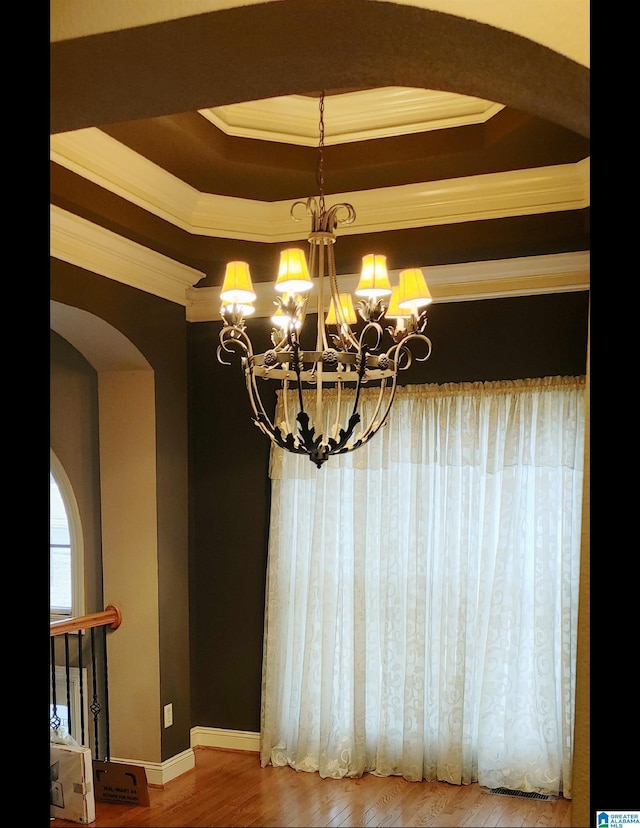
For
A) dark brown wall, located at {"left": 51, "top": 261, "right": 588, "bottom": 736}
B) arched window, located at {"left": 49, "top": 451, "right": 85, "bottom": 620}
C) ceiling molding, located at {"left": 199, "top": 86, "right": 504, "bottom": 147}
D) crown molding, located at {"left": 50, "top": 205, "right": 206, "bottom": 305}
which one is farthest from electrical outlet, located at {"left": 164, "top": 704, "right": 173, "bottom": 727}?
ceiling molding, located at {"left": 199, "top": 86, "right": 504, "bottom": 147}

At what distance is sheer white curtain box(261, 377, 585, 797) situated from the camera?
4.14m

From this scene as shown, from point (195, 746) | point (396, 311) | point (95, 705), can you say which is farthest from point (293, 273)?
point (195, 746)

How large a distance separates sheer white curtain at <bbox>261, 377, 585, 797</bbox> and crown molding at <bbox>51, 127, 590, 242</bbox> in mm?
938

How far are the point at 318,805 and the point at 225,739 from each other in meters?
0.99

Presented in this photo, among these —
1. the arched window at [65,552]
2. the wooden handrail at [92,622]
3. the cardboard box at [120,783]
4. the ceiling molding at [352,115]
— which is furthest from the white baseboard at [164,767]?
the ceiling molding at [352,115]

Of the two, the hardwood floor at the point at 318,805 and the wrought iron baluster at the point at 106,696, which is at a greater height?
the wrought iron baluster at the point at 106,696

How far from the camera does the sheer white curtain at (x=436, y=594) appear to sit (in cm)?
414

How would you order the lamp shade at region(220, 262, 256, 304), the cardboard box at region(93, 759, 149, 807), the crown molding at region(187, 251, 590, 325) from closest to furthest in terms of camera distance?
the lamp shade at region(220, 262, 256, 304) < the cardboard box at region(93, 759, 149, 807) < the crown molding at region(187, 251, 590, 325)

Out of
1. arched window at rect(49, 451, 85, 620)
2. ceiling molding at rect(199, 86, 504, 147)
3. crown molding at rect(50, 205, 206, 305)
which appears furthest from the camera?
arched window at rect(49, 451, 85, 620)

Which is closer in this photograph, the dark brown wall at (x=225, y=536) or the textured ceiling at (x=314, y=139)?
the textured ceiling at (x=314, y=139)

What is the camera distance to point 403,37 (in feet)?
4.73

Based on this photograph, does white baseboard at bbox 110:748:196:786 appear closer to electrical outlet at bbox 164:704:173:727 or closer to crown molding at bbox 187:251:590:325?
electrical outlet at bbox 164:704:173:727

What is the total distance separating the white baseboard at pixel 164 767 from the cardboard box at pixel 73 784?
0.49 m

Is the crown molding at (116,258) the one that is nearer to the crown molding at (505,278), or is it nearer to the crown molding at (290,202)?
the crown molding at (290,202)
